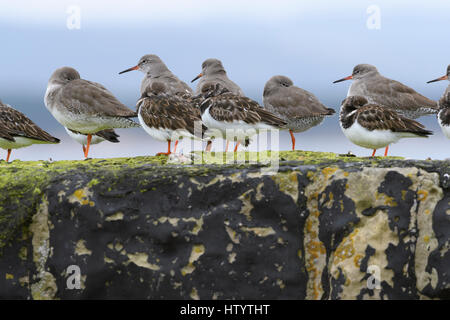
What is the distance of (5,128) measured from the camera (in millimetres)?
10688

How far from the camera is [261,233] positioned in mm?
6242

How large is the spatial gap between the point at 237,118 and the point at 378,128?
2346mm

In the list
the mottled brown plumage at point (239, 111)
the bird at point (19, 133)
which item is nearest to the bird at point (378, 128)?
the mottled brown plumage at point (239, 111)

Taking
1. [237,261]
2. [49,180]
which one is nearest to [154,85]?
[49,180]

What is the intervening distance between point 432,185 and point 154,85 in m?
5.96

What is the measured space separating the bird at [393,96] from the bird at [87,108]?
17.8 feet

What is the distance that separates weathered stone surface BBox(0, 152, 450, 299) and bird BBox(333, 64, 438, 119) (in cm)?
723

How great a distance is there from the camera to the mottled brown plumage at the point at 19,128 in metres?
10.7

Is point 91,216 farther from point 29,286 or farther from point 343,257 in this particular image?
point 343,257

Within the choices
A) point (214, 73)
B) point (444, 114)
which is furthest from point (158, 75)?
point (444, 114)

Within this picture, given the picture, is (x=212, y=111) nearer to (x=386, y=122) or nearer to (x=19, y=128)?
(x=386, y=122)
